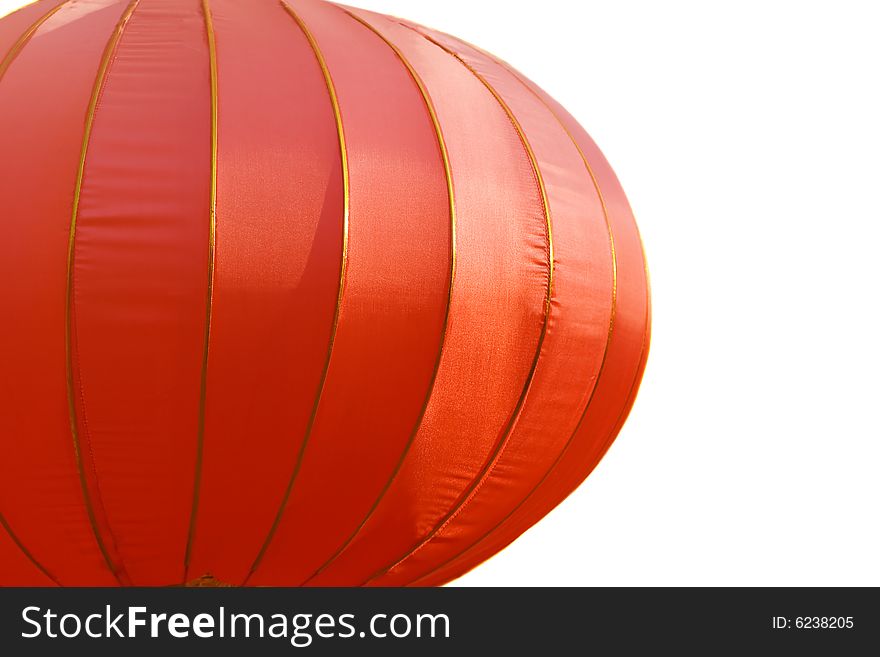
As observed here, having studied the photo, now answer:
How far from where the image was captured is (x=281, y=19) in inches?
197

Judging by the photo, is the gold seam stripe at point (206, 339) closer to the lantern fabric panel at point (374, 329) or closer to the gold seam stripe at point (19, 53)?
the lantern fabric panel at point (374, 329)

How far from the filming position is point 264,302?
433 centimetres

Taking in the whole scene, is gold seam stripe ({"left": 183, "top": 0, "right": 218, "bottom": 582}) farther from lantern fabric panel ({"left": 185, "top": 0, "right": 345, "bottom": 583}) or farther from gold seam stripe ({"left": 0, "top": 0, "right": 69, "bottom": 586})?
gold seam stripe ({"left": 0, "top": 0, "right": 69, "bottom": 586})

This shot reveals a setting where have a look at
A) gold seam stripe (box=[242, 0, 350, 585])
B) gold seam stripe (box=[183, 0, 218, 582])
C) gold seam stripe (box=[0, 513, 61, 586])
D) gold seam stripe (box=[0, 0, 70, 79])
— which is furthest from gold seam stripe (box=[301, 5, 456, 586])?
gold seam stripe (box=[0, 0, 70, 79])

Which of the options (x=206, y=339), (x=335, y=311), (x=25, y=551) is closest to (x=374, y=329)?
(x=335, y=311)

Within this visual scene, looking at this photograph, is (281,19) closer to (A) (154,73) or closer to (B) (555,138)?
(A) (154,73)

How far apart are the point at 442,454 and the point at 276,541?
636mm

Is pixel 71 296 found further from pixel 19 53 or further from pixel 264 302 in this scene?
pixel 19 53

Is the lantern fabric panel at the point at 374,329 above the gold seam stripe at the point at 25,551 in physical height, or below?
above

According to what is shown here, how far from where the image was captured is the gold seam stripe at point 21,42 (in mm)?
4805

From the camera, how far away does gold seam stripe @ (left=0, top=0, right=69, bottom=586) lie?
4.66m

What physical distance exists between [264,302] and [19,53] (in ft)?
4.56

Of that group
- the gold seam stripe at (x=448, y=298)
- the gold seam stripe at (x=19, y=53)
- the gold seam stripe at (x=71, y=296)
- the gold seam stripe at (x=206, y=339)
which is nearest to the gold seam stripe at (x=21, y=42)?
the gold seam stripe at (x=19, y=53)

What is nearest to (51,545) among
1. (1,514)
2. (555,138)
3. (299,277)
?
(1,514)
